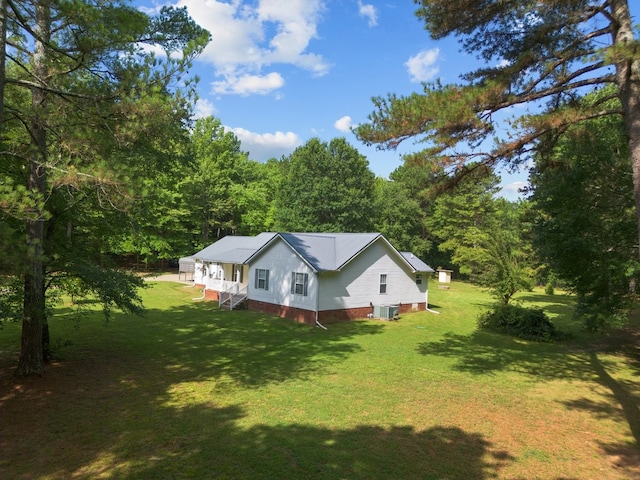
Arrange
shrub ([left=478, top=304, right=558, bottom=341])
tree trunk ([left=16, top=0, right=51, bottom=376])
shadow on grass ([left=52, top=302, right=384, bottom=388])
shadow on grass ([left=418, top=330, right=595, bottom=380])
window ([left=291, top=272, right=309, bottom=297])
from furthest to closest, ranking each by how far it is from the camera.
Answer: window ([left=291, top=272, right=309, bottom=297])
shrub ([left=478, top=304, right=558, bottom=341])
shadow on grass ([left=418, top=330, right=595, bottom=380])
shadow on grass ([left=52, top=302, right=384, bottom=388])
tree trunk ([left=16, top=0, right=51, bottom=376])

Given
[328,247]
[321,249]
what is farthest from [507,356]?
[328,247]

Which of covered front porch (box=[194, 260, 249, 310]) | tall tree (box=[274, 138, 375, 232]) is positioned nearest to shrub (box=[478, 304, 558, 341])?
covered front porch (box=[194, 260, 249, 310])

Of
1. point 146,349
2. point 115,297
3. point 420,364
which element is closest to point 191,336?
point 146,349

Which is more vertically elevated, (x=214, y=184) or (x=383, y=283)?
(x=214, y=184)

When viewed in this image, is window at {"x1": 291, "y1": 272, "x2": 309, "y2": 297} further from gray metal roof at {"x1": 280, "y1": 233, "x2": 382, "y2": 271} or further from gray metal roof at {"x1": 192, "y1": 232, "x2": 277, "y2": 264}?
gray metal roof at {"x1": 192, "y1": 232, "x2": 277, "y2": 264}

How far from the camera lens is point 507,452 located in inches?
291

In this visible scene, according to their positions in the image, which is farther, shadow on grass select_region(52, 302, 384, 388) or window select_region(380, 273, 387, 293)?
window select_region(380, 273, 387, 293)

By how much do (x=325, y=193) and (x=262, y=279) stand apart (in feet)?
72.4

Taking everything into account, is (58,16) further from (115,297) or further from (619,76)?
(619,76)

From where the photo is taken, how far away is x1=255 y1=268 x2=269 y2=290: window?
80.6ft

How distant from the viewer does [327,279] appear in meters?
21.8

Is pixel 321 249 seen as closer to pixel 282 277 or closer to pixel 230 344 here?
pixel 282 277

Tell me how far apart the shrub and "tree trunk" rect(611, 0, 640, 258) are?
1416 cm

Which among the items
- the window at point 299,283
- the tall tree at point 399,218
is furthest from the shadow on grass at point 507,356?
the tall tree at point 399,218
